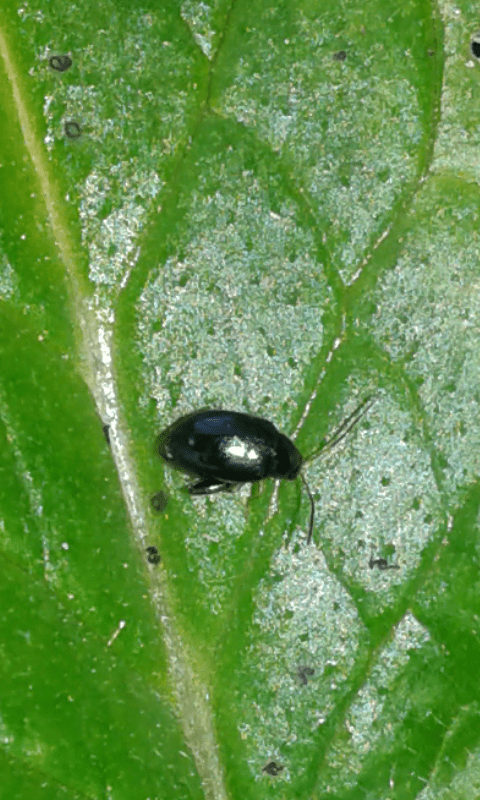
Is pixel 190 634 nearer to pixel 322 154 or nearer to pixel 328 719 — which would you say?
pixel 328 719

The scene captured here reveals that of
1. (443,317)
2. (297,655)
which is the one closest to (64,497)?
(297,655)

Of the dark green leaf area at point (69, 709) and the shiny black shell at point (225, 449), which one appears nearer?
the dark green leaf area at point (69, 709)


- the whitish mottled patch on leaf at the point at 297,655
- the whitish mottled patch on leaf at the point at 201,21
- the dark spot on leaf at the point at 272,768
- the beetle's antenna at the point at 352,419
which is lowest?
the dark spot on leaf at the point at 272,768

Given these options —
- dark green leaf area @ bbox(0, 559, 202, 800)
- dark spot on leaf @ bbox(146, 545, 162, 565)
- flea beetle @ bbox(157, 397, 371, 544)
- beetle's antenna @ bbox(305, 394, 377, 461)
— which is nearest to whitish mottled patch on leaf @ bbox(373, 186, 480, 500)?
beetle's antenna @ bbox(305, 394, 377, 461)

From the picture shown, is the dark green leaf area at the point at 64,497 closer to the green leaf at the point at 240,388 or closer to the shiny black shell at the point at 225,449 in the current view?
the green leaf at the point at 240,388

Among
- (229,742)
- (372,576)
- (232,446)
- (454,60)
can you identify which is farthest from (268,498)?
(454,60)

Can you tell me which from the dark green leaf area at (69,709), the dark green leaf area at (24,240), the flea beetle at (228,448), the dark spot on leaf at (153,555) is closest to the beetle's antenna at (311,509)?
the flea beetle at (228,448)
